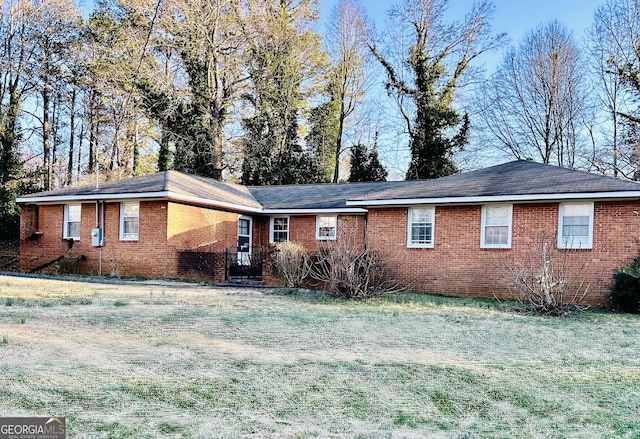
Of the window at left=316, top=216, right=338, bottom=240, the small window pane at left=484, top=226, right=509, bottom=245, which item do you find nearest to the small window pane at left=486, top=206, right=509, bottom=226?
the small window pane at left=484, top=226, right=509, bottom=245

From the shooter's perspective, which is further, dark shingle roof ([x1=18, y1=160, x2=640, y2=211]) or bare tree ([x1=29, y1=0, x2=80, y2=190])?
bare tree ([x1=29, y1=0, x2=80, y2=190])

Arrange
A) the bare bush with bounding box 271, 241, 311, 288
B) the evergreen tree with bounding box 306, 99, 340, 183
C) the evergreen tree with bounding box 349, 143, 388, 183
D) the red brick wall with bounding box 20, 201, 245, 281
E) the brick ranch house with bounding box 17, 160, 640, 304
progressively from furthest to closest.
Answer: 1. the evergreen tree with bounding box 306, 99, 340, 183
2. the evergreen tree with bounding box 349, 143, 388, 183
3. the red brick wall with bounding box 20, 201, 245, 281
4. the bare bush with bounding box 271, 241, 311, 288
5. the brick ranch house with bounding box 17, 160, 640, 304

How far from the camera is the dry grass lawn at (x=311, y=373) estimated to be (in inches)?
164

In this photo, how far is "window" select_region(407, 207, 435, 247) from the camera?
51.5 feet

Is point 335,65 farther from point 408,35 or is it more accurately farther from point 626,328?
point 626,328

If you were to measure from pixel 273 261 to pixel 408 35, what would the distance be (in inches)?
921

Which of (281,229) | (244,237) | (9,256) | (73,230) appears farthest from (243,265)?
(9,256)

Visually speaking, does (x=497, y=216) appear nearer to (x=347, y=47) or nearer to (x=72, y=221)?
(x=72, y=221)

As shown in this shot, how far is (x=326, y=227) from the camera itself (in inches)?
764

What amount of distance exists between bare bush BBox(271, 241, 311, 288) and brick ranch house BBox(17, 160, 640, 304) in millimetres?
1070

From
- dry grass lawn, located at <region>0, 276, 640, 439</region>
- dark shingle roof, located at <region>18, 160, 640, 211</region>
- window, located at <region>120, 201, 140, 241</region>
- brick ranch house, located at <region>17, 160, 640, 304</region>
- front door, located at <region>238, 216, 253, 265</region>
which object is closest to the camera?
dry grass lawn, located at <region>0, 276, 640, 439</region>

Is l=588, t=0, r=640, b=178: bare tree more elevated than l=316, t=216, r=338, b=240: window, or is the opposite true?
l=588, t=0, r=640, b=178: bare tree

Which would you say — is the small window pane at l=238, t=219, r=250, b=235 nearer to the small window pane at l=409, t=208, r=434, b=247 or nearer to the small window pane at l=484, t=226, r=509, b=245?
the small window pane at l=409, t=208, r=434, b=247

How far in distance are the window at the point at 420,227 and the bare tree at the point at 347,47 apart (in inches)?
748
